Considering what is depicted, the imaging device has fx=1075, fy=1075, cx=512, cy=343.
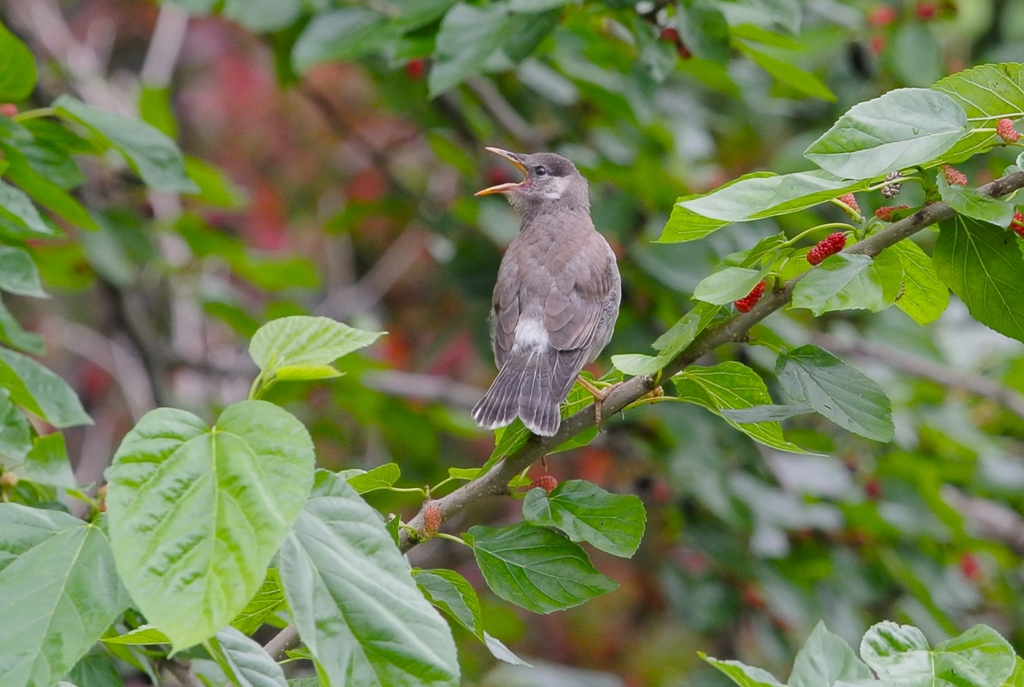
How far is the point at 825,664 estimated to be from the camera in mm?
1929

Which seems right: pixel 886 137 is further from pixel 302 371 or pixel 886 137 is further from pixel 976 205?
pixel 302 371

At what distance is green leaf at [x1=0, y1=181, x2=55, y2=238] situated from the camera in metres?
2.64

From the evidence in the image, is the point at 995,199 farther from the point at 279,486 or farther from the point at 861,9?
the point at 861,9

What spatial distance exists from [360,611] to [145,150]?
7.00 ft

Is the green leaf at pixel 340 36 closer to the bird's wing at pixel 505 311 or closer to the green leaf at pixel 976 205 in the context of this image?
the bird's wing at pixel 505 311

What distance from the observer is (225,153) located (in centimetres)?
905

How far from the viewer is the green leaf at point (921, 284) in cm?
211

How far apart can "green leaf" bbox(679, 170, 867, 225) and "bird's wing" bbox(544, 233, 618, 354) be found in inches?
63.1

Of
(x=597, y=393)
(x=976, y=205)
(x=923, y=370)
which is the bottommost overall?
(x=923, y=370)

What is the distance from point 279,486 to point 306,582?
0.16 meters

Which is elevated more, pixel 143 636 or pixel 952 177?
pixel 952 177

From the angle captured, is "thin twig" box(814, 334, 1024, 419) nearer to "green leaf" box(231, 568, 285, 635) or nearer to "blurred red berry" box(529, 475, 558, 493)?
"blurred red berry" box(529, 475, 558, 493)

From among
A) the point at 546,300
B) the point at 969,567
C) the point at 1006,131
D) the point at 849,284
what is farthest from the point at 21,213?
the point at 969,567

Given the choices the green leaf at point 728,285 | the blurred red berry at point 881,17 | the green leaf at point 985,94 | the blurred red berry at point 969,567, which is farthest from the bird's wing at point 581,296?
the blurred red berry at point 969,567
